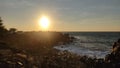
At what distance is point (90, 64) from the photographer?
78.1 ft

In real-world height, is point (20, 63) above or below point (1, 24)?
below

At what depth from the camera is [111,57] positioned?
24.7 metres

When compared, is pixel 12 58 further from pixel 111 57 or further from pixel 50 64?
pixel 111 57

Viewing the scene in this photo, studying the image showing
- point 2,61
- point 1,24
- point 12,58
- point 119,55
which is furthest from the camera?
point 1,24

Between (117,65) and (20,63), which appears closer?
(20,63)

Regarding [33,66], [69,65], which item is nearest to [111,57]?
[69,65]

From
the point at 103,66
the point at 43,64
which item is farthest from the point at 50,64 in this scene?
the point at 103,66

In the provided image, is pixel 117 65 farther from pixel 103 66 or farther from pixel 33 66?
pixel 33 66

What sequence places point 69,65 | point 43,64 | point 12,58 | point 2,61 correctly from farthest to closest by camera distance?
1. point 69,65
2. point 43,64
3. point 12,58
4. point 2,61

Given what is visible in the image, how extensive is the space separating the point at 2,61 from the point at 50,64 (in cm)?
523

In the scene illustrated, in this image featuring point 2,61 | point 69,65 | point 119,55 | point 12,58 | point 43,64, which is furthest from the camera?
point 119,55

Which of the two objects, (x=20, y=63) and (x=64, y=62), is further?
(x=64, y=62)

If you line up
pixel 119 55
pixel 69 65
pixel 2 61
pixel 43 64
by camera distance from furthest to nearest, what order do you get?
pixel 119 55, pixel 69 65, pixel 43 64, pixel 2 61

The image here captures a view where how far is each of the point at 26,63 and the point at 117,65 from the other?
8.73 metres
